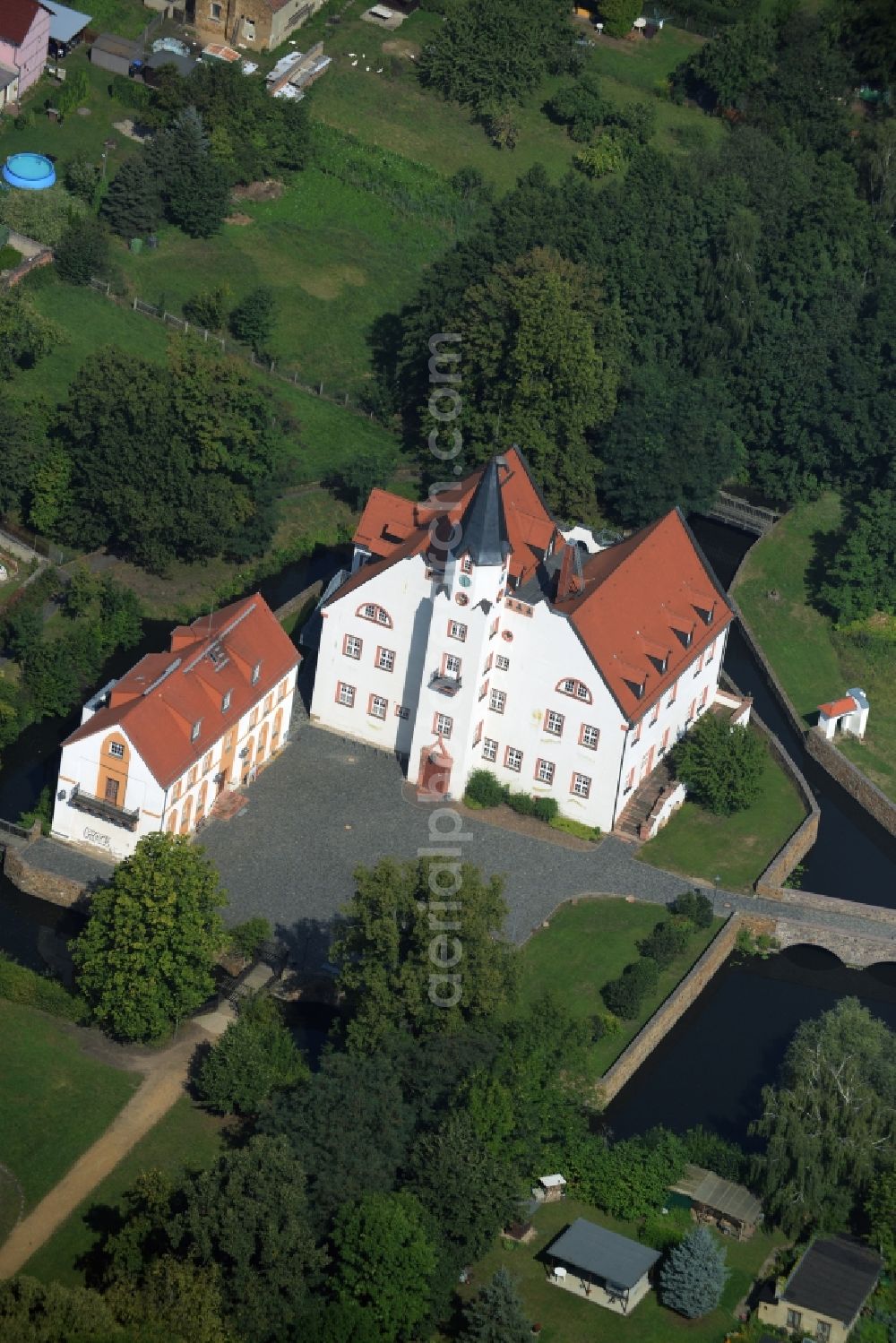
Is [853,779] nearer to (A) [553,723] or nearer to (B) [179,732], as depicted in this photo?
(A) [553,723]

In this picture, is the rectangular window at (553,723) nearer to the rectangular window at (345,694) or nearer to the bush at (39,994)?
the rectangular window at (345,694)

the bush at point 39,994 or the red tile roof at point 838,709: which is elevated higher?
the red tile roof at point 838,709

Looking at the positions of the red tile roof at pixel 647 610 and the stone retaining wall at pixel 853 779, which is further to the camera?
the stone retaining wall at pixel 853 779

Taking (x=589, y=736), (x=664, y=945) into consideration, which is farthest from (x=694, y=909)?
(x=589, y=736)

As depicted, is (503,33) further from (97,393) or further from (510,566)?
(510,566)

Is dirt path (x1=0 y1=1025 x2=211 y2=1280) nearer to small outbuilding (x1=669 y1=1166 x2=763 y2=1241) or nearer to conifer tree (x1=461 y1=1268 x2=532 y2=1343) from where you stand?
conifer tree (x1=461 y1=1268 x2=532 y2=1343)

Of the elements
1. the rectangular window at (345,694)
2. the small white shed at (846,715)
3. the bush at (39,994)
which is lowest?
the bush at (39,994)

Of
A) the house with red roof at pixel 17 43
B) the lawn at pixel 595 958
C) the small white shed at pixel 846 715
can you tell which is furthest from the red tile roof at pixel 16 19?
the lawn at pixel 595 958
